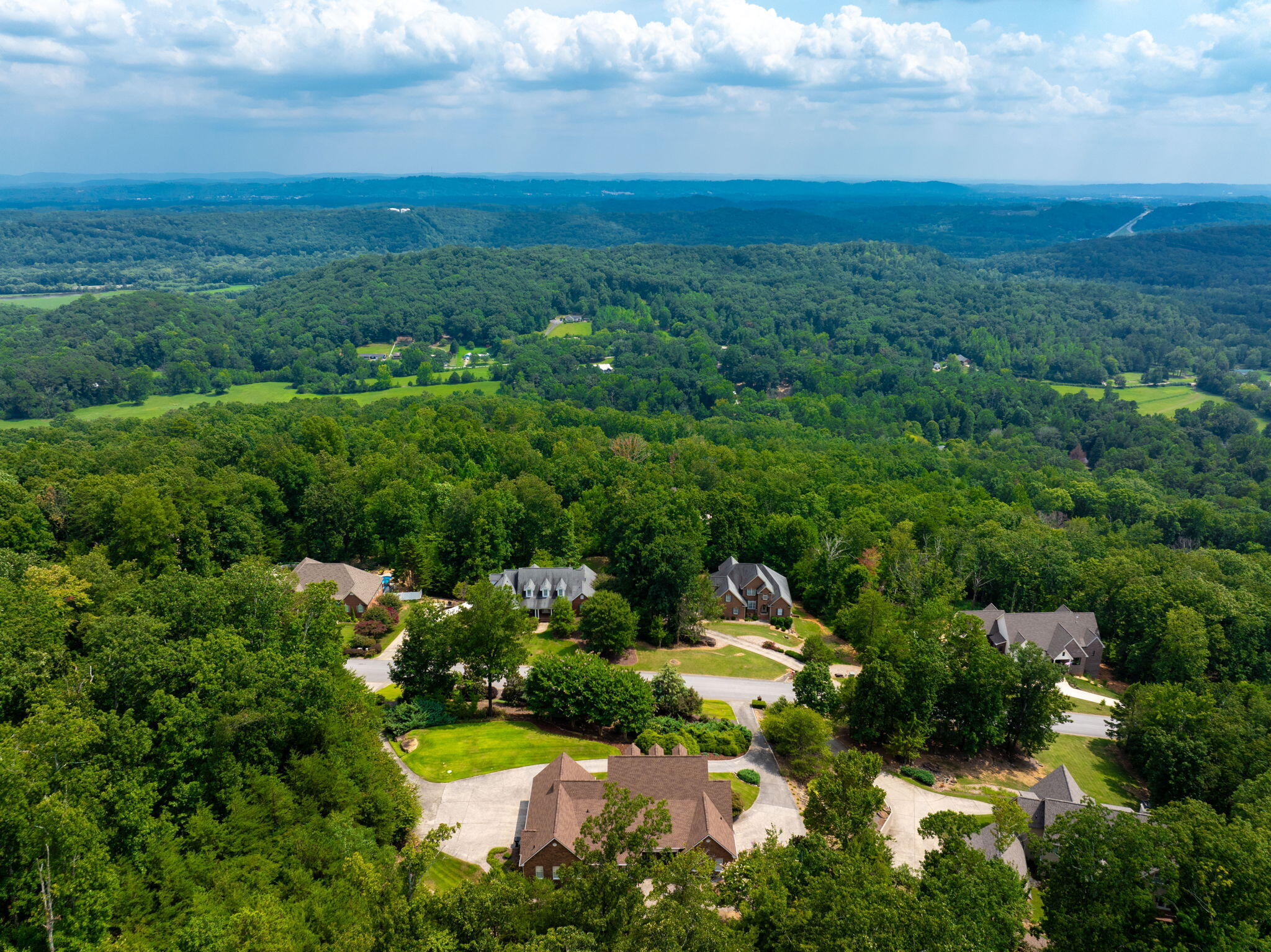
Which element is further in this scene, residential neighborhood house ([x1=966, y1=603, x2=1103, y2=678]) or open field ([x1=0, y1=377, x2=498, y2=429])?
open field ([x1=0, y1=377, x2=498, y2=429])

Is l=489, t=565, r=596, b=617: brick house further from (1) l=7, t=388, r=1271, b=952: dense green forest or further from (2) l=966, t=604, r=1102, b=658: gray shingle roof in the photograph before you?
(2) l=966, t=604, r=1102, b=658: gray shingle roof

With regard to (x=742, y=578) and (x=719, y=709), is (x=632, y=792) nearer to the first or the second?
(x=719, y=709)

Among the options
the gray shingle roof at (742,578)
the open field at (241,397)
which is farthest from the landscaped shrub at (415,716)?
the open field at (241,397)

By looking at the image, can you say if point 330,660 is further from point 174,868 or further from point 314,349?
point 314,349

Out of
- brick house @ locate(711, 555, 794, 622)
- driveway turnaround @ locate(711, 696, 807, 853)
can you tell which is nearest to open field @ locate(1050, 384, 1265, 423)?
brick house @ locate(711, 555, 794, 622)

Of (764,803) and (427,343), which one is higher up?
(427,343)

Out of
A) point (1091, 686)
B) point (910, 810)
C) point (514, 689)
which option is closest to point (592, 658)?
point (514, 689)
